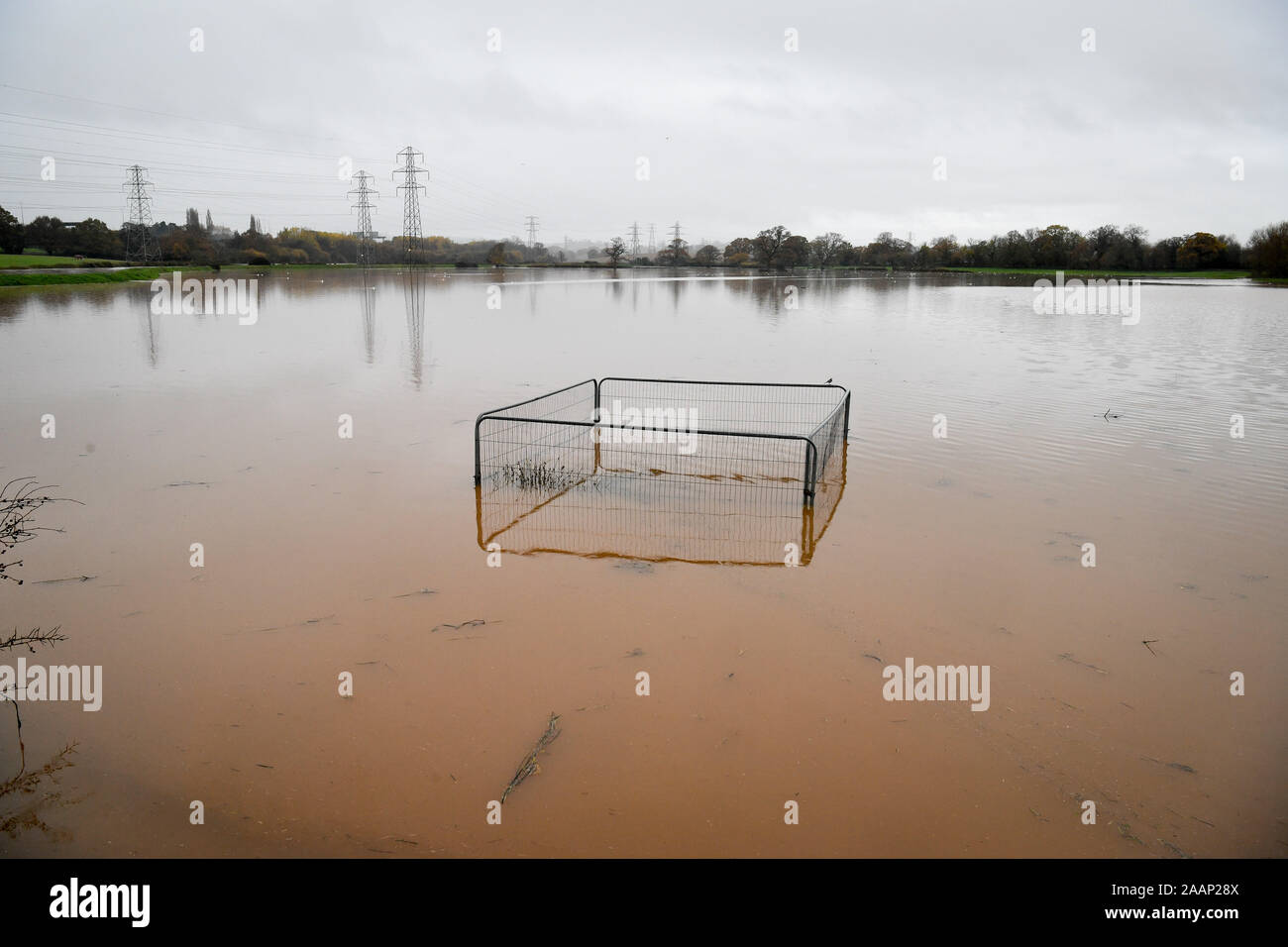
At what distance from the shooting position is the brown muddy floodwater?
3.87 meters

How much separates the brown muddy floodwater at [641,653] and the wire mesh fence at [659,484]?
8.1 inches

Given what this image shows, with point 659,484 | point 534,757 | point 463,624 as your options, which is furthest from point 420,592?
point 659,484

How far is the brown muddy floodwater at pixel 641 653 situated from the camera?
387 centimetres

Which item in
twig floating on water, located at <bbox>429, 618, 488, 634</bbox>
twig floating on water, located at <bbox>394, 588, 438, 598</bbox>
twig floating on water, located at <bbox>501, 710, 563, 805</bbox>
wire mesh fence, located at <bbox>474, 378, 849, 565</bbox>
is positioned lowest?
twig floating on water, located at <bbox>501, 710, 563, 805</bbox>

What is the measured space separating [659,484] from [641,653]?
398 cm

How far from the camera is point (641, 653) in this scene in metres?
5.43

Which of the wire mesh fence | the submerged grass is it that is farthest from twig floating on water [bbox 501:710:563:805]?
the submerged grass

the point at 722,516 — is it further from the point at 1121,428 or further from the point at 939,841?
the point at 1121,428

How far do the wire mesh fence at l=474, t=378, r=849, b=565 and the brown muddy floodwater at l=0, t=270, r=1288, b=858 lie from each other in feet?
0.67

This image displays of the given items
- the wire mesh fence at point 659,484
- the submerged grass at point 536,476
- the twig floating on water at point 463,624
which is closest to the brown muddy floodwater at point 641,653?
the twig floating on water at point 463,624

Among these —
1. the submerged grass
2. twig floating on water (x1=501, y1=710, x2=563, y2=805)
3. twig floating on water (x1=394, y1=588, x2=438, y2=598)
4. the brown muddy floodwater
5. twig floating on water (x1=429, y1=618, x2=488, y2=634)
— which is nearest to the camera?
the brown muddy floodwater

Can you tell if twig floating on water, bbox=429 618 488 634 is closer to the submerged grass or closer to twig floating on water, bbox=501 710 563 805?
twig floating on water, bbox=501 710 563 805

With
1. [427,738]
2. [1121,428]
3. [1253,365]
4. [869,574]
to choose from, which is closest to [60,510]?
[427,738]

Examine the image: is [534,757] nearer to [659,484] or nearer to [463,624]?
[463,624]
